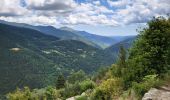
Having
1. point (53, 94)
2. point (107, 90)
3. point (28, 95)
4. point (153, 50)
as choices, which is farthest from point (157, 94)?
point (53, 94)

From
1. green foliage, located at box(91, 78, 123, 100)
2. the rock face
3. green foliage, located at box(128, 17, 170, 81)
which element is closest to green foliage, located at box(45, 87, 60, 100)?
green foliage, located at box(91, 78, 123, 100)

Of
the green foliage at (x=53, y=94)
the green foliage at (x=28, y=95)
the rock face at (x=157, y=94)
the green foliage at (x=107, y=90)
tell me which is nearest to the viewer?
the rock face at (x=157, y=94)

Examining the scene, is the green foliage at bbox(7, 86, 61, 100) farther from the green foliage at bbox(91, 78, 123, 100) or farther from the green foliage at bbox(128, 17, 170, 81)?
the green foliage at bbox(128, 17, 170, 81)

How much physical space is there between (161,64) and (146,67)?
201 centimetres

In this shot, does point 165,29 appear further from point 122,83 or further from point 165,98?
point 165,98

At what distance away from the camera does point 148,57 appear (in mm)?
45156

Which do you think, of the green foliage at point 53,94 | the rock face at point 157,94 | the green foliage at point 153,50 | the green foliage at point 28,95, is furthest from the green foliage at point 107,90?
the green foliage at point 53,94

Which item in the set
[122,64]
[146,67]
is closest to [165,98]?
[146,67]

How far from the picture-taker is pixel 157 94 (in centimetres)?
2819

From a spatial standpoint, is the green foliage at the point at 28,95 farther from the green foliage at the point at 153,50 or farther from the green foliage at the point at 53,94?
the green foliage at the point at 153,50

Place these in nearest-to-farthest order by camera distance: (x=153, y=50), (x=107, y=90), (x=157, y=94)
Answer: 1. (x=157, y=94)
2. (x=153, y=50)
3. (x=107, y=90)

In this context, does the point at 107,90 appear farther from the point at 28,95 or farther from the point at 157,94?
the point at 28,95

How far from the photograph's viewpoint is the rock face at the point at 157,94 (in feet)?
89.6

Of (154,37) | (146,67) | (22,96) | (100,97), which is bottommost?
(22,96)
